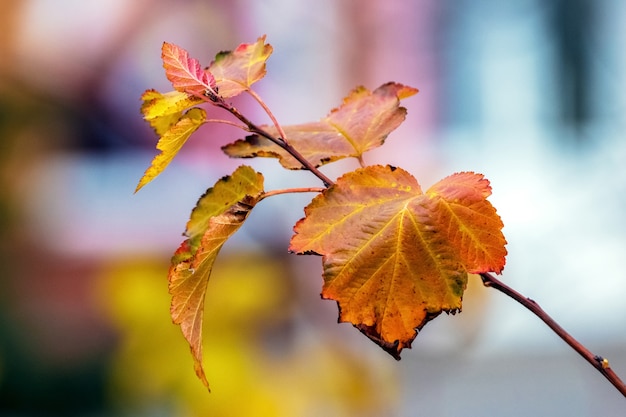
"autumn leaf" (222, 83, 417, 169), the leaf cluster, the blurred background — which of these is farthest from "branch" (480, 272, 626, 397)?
the blurred background

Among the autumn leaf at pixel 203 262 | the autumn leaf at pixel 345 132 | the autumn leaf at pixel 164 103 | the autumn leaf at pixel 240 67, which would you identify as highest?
the autumn leaf at pixel 240 67

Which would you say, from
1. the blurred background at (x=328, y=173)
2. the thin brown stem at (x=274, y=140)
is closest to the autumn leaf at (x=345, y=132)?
the thin brown stem at (x=274, y=140)

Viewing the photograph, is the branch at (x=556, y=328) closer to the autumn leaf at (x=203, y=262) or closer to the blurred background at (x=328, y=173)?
the autumn leaf at (x=203, y=262)

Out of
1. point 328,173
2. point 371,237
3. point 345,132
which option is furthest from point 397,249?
point 328,173

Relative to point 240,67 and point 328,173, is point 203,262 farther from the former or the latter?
point 328,173

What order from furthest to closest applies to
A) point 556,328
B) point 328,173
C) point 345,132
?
point 328,173, point 345,132, point 556,328

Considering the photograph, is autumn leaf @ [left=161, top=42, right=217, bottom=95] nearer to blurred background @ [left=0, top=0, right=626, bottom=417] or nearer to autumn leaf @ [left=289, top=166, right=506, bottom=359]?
autumn leaf @ [left=289, top=166, right=506, bottom=359]

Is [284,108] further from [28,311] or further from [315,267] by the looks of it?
[28,311]
